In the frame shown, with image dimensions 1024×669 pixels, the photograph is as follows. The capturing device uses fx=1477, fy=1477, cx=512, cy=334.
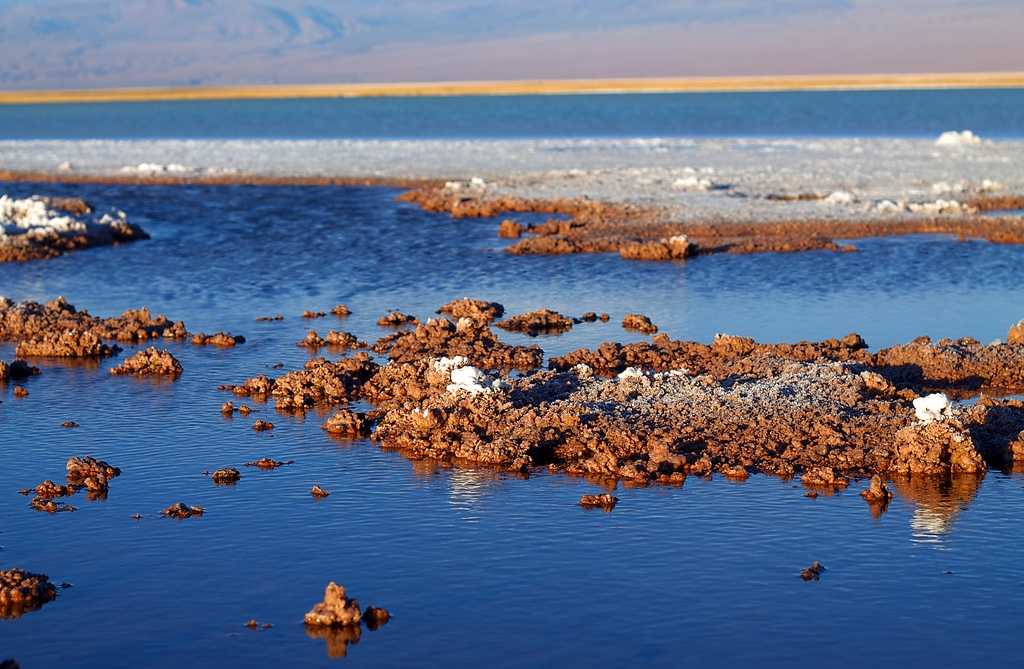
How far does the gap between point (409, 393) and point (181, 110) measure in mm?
141071

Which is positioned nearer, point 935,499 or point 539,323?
point 935,499

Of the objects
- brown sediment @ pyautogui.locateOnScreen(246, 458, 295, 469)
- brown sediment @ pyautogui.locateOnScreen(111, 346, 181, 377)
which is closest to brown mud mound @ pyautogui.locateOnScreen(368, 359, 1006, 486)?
brown sediment @ pyautogui.locateOnScreen(246, 458, 295, 469)

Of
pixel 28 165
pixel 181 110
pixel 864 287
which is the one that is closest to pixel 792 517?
pixel 864 287

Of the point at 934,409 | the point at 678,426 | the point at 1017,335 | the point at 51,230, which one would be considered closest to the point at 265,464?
the point at 678,426

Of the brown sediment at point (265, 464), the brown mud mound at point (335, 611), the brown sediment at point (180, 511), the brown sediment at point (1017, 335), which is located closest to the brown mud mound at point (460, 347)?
the brown sediment at point (265, 464)

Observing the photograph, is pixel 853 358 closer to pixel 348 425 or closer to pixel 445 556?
pixel 348 425

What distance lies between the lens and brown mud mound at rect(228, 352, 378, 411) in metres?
19.1

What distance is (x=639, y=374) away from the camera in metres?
18.0

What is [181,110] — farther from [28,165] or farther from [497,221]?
[497,221]

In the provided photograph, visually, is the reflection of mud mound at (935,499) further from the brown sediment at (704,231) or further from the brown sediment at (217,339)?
the brown sediment at (704,231)

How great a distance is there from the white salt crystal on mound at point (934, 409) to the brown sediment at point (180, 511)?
25.4ft

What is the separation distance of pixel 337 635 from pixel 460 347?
10218 mm

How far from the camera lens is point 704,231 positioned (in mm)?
35281

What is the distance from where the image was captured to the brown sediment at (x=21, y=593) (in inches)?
484
